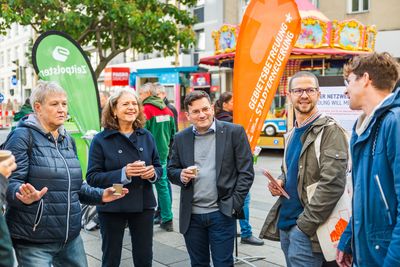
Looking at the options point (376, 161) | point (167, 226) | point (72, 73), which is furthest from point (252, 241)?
point (376, 161)

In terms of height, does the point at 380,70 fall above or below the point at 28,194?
above

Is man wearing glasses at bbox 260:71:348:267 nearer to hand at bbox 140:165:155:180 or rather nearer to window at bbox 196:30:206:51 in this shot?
hand at bbox 140:165:155:180

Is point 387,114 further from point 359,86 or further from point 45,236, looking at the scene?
point 45,236

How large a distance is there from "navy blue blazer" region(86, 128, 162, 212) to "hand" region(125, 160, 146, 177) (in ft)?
0.47

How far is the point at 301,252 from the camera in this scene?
Result: 118 inches

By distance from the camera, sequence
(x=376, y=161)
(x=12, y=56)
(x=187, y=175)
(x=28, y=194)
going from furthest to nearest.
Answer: (x=12, y=56) < (x=187, y=175) < (x=28, y=194) < (x=376, y=161)

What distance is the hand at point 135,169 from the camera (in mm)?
3385

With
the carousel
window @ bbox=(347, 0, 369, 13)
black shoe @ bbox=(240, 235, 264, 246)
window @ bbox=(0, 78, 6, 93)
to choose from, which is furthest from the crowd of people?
window @ bbox=(0, 78, 6, 93)

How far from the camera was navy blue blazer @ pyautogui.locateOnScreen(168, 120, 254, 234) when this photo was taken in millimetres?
3404

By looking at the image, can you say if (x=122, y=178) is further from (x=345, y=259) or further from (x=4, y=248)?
(x=4, y=248)

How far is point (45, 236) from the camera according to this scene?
110 inches

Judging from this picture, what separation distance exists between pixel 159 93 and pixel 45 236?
13.6ft

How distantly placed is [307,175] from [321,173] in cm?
12

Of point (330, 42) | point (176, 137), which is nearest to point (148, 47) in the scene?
point (330, 42)
